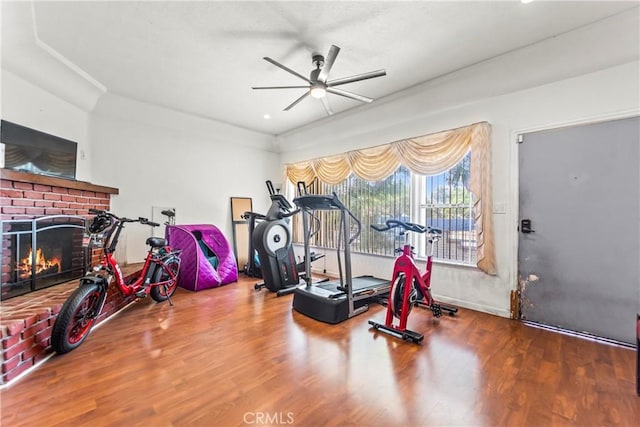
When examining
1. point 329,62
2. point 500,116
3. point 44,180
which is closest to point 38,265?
point 44,180

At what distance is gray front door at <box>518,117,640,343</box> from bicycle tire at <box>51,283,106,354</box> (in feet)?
14.6

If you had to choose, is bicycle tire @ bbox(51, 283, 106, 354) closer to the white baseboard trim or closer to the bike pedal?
the bike pedal

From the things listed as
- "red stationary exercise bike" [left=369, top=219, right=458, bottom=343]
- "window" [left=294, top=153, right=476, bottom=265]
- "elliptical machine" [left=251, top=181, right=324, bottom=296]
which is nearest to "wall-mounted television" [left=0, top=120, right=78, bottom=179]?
"elliptical machine" [left=251, top=181, right=324, bottom=296]

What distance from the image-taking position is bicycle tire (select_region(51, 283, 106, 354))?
219 centimetres

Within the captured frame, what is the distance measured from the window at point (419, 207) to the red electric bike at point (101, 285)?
7.20 ft

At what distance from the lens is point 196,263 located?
4.25m

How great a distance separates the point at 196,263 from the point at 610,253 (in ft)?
16.6

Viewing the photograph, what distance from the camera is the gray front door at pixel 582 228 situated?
255 cm

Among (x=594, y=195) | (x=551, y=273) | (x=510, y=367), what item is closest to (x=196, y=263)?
(x=510, y=367)

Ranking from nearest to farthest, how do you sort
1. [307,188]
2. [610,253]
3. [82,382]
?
[82,382] < [610,253] < [307,188]

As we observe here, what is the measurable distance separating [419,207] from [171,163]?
14.5 feet

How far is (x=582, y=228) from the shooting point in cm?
277

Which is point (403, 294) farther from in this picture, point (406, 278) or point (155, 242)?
point (155, 242)

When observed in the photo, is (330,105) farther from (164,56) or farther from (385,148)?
(164,56)
